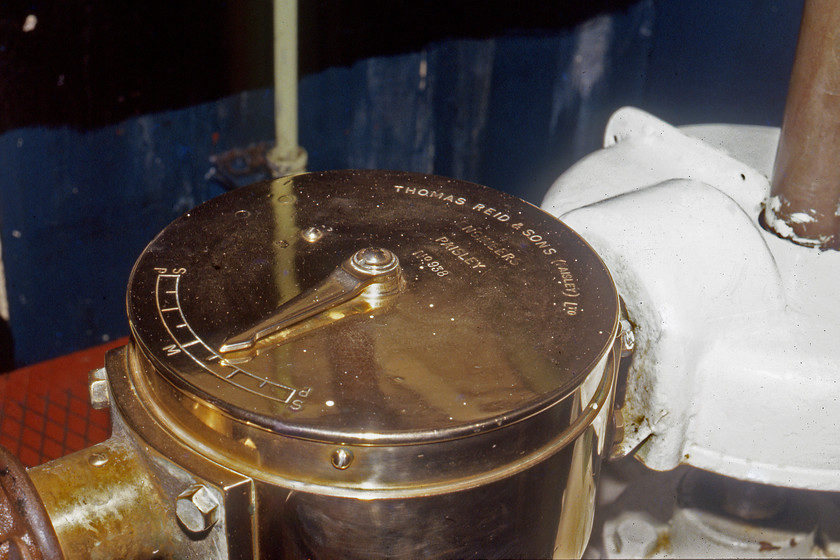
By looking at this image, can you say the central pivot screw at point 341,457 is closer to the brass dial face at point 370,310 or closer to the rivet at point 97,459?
the brass dial face at point 370,310

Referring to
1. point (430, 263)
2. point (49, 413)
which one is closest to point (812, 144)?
point (430, 263)

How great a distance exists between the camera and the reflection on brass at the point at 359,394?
0.70m

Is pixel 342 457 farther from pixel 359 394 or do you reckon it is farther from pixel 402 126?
pixel 402 126

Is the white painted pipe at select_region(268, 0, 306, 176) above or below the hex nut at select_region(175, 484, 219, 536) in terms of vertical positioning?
above

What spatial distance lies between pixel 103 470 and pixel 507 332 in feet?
1.25

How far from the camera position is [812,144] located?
3.03 ft

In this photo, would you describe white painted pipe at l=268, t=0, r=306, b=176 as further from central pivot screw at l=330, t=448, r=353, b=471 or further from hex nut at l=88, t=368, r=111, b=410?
central pivot screw at l=330, t=448, r=353, b=471

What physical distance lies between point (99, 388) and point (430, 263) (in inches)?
13.9

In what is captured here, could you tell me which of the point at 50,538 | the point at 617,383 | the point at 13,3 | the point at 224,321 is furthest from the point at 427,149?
the point at 50,538

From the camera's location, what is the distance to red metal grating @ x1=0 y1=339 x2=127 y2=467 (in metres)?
1.13

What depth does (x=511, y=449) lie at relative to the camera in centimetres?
72

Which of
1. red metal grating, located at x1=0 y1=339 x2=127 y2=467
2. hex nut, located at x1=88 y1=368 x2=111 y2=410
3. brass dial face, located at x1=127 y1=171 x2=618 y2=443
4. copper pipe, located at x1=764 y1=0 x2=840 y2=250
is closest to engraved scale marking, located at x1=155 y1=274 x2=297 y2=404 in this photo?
brass dial face, located at x1=127 y1=171 x2=618 y2=443

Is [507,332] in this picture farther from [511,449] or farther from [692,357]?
[692,357]

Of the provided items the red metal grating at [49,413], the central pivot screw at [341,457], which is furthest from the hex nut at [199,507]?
the red metal grating at [49,413]
